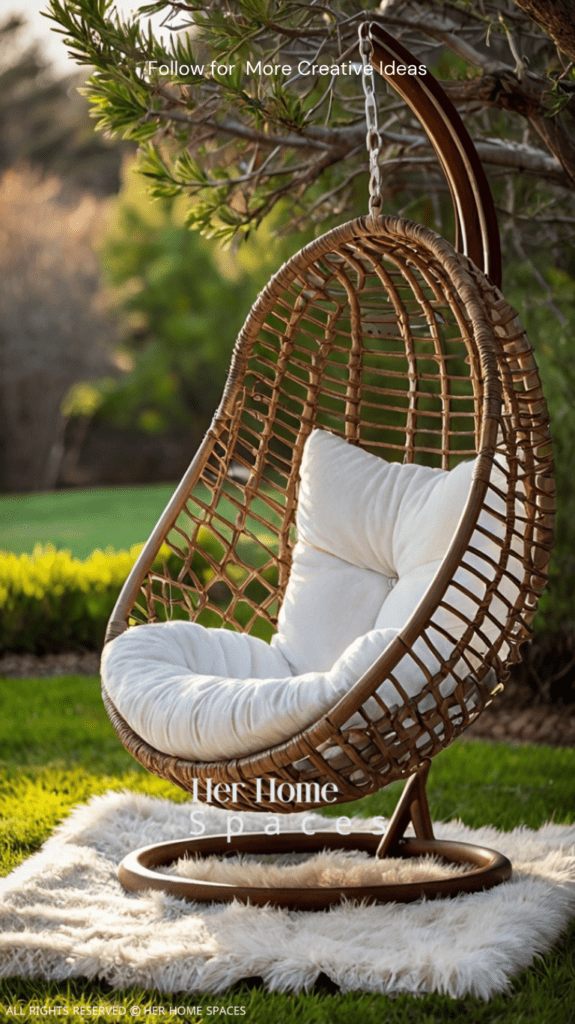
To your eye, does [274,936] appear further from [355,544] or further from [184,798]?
[184,798]

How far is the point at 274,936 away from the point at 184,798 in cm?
102

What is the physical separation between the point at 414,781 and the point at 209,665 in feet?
1.44

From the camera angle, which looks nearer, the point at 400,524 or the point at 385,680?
the point at 385,680

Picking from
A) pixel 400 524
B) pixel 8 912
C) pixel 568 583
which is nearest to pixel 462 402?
pixel 568 583

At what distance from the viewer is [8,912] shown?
1537 millimetres

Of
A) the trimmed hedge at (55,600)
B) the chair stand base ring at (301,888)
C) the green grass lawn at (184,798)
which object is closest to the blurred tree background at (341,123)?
the green grass lawn at (184,798)

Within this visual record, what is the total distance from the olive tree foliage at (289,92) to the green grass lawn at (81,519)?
11.7 feet

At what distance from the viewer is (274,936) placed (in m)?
1.43

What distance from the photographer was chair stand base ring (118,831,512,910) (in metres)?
1.58

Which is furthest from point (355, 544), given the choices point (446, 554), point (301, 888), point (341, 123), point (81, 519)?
point (81, 519)

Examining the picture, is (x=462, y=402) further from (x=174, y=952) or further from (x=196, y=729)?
(x=174, y=952)

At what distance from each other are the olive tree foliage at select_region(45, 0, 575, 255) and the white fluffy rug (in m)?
1.28

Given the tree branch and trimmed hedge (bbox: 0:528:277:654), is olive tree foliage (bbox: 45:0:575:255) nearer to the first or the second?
the tree branch

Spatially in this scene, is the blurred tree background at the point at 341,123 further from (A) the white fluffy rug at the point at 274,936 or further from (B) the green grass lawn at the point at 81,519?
(B) the green grass lawn at the point at 81,519
